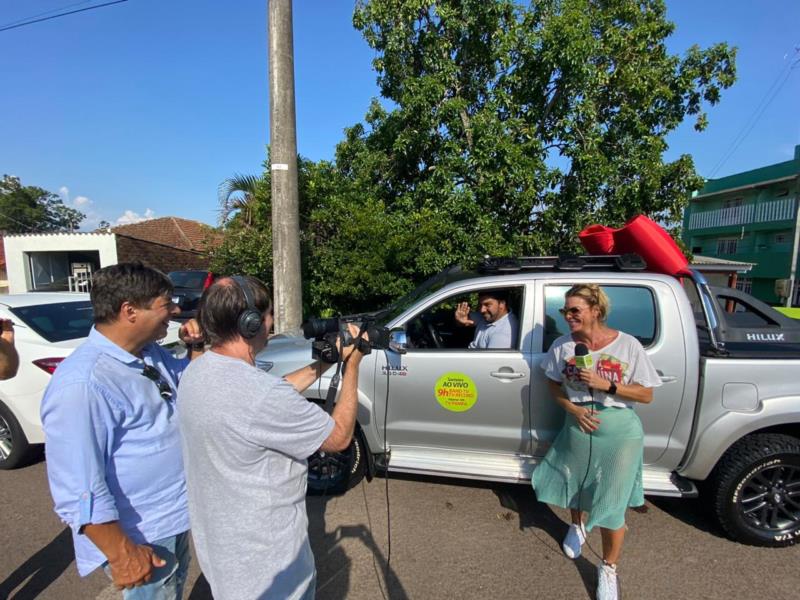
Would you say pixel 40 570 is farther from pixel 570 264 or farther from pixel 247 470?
pixel 570 264

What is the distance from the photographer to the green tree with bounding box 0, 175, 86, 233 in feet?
153

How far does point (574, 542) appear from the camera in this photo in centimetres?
263

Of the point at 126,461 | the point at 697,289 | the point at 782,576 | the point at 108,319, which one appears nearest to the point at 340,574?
the point at 126,461

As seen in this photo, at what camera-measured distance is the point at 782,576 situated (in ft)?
8.22

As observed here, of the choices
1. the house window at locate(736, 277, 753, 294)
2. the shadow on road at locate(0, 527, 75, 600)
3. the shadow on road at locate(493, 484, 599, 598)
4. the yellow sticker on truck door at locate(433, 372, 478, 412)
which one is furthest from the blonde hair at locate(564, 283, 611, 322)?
the house window at locate(736, 277, 753, 294)

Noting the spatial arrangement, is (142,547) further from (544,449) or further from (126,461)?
(544,449)

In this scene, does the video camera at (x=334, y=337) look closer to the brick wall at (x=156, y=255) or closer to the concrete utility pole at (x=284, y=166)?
the concrete utility pole at (x=284, y=166)

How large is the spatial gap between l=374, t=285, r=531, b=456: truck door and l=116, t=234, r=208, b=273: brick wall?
55.7ft

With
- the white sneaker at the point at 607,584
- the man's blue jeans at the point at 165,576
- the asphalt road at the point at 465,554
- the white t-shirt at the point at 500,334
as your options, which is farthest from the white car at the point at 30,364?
the white sneaker at the point at 607,584

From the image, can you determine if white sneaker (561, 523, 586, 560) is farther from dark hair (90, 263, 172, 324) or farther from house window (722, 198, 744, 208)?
house window (722, 198, 744, 208)

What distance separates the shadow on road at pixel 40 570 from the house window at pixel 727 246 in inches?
1482

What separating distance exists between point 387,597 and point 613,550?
129cm

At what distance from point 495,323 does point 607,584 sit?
5.79 ft

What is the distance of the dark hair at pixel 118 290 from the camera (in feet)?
4.78
